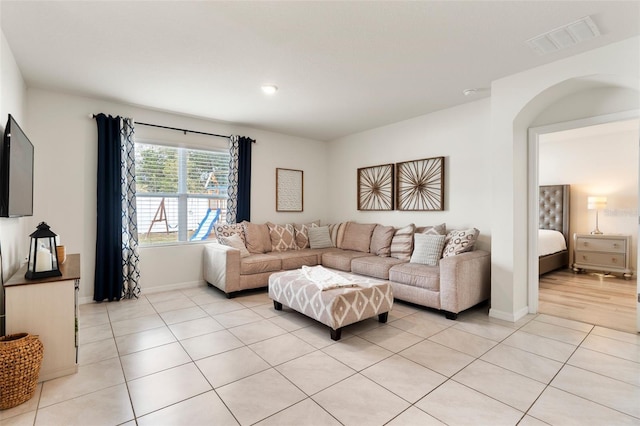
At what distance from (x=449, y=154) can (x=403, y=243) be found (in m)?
1.37

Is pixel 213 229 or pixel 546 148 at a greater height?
pixel 546 148

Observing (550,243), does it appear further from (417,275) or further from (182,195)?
(182,195)

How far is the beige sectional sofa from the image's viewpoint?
10.8 feet

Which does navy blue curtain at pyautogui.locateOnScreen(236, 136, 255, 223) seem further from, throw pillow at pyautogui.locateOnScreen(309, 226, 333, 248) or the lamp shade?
the lamp shade

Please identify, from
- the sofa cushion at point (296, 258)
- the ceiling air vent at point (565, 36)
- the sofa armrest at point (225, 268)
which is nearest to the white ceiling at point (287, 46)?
the ceiling air vent at point (565, 36)

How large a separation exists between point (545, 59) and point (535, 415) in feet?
9.35

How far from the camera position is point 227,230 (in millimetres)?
4578

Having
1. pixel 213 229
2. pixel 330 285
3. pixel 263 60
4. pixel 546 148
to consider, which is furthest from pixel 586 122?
pixel 213 229

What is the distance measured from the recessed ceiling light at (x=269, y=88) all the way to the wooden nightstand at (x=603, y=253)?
5644 millimetres

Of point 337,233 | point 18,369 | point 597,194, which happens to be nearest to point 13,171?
point 18,369

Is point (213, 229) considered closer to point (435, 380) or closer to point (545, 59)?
point (435, 380)

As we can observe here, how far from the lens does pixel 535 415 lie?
5.69 ft

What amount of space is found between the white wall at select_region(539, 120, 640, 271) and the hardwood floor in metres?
0.84

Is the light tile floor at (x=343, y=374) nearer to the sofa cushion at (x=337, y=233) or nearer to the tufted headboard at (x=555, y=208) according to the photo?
the sofa cushion at (x=337, y=233)
